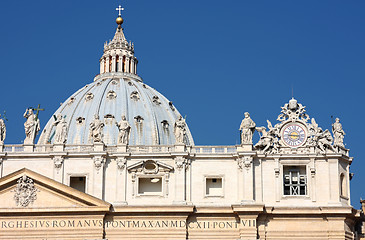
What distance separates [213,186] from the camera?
86625 millimetres

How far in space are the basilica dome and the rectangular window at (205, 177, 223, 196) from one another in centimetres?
4003

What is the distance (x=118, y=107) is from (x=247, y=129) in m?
51.7

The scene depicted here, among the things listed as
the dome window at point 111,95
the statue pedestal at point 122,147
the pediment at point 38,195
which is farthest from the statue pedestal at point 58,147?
the dome window at point 111,95

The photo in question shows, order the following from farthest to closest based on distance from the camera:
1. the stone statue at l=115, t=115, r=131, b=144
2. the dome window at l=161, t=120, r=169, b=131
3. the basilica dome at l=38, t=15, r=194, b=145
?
the dome window at l=161, t=120, r=169, b=131
the basilica dome at l=38, t=15, r=194, b=145
the stone statue at l=115, t=115, r=131, b=144

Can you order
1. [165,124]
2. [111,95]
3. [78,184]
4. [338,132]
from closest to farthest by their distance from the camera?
[338,132]
[78,184]
[165,124]
[111,95]

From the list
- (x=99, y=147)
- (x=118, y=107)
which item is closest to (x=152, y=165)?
(x=99, y=147)

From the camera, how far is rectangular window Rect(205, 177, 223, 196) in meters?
86.2

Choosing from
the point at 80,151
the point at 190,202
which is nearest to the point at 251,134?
the point at 190,202

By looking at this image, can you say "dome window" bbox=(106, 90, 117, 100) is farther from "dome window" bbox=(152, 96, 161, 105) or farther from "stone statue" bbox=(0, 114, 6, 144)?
"stone statue" bbox=(0, 114, 6, 144)

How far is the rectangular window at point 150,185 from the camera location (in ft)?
284

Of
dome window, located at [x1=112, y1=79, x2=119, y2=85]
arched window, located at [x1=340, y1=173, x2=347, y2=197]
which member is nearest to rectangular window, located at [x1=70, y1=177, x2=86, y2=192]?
arched window, located at [x1=340, y1=173, x2=347, y2=197]

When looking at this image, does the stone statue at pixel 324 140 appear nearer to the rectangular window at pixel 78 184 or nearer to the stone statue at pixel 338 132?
the stone statue at pixel 338 132

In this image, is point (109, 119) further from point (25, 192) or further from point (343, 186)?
point (343, 186)

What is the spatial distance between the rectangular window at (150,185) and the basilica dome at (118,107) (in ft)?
130
